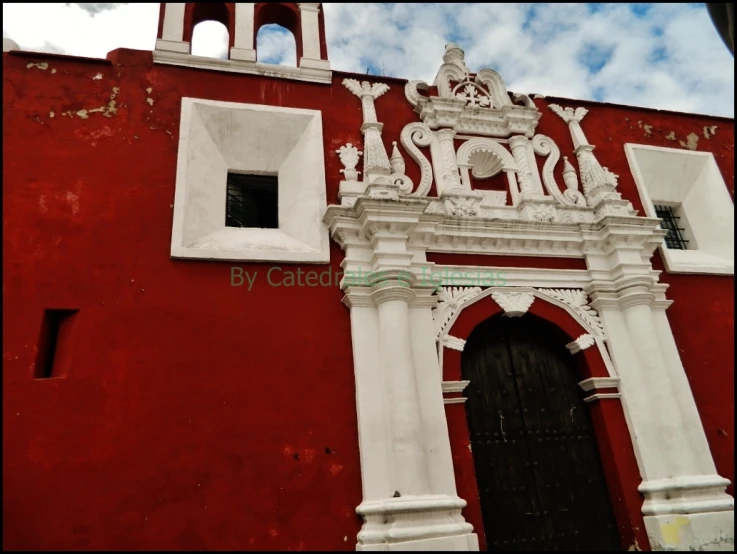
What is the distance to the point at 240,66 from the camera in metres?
6.66

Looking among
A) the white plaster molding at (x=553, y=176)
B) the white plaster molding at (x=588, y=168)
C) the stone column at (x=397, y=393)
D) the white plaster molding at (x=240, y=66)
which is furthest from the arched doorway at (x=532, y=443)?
the white plaster molding at (x=240, y=66)

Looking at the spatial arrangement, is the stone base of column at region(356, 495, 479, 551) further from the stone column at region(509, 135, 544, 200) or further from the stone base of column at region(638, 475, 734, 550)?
the stone column at region(509, 135, 544, 200)

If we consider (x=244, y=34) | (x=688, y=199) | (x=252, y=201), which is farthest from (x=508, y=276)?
(x=244, y=34)

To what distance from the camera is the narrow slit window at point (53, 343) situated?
15.8 feet

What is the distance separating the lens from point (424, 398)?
17.5 feet

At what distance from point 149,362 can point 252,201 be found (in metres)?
2.45

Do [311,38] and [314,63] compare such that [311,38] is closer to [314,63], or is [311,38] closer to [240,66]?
[314,63]

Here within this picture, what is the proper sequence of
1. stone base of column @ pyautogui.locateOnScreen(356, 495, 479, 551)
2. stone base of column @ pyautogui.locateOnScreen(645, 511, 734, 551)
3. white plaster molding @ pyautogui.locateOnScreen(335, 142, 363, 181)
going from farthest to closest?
1. white plaster molding @ pyautogui.locateOnScreen(335, 142, 363, 181)
2. stone base of column @ pyautogui.locateOnScreen(645, 511, 734, 551)
3. stone base of column @ pyautogui.locateOnScreen(356, 495, 479, 551)

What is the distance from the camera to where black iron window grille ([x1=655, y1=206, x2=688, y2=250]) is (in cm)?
778

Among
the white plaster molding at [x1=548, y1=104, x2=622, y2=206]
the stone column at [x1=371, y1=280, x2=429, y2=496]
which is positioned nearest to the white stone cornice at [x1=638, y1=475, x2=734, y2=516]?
the stone column at [x1=371, y1=280, x2=429, y2=496]

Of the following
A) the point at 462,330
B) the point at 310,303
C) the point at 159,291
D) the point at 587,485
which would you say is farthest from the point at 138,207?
the point at 587,485

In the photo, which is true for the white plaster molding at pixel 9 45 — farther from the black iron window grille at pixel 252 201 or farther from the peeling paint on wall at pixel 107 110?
the black iron window grille at pixel 252 201

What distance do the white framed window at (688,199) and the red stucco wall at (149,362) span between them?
68.0 inches

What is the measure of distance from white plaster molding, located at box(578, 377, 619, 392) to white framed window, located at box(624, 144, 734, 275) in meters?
2.37
